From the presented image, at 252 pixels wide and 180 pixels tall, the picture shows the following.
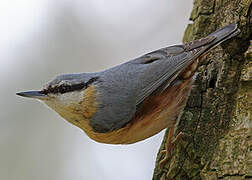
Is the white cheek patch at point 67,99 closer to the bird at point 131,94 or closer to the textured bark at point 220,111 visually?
the bird at point 131,94

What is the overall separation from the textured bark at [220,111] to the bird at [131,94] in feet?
0.38

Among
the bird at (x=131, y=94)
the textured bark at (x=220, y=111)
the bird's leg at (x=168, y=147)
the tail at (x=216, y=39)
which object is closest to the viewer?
the textured bark at (x=220, y=111)

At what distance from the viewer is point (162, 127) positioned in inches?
138

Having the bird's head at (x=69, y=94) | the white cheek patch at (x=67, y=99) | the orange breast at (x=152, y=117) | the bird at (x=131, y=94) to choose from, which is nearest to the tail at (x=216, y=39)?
the bird at (x=131, y=94)

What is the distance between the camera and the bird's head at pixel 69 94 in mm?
3342

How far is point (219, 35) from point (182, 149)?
91 cm

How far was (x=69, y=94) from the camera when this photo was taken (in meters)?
3.38

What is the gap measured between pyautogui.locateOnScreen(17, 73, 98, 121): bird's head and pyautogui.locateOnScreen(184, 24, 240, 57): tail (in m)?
0.84

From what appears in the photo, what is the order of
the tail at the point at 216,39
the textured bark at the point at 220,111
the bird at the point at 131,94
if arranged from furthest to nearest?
the bird at the point at 131,94 < the tail at the point at 216,39 < the textured bark at the point at 220,111

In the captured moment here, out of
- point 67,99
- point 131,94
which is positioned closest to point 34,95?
point 67,99

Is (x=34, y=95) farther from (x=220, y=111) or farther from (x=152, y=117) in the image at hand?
(x=220, y=111)

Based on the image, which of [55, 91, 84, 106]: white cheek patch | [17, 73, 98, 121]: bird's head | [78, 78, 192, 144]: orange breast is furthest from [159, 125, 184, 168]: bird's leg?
[55, 91, 84, 106]: white cheek patch

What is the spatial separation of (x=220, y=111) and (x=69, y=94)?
116cm

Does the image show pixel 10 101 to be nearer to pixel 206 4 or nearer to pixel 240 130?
pixel 206 4
